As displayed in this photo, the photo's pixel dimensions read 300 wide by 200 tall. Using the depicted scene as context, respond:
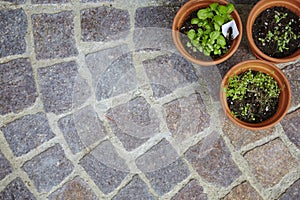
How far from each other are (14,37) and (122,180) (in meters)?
1.07

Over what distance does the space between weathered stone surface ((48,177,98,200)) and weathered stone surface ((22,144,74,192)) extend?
0.05 metres

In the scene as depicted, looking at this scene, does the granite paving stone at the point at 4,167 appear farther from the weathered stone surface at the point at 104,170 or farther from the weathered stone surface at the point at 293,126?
the weathered stone surface at the point at 293,126

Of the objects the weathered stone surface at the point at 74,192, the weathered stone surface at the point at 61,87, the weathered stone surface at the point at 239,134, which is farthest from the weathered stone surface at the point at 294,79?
the weathered stone surface at the point at 74,192

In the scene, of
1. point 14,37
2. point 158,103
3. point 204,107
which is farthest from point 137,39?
point 14,37

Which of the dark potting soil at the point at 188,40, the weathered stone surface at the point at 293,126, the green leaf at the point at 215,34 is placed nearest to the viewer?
the green leaf at the point at 215,34

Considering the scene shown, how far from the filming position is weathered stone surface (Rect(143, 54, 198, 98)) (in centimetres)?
258

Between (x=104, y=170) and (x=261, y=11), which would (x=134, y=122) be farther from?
(x=261, y=11)

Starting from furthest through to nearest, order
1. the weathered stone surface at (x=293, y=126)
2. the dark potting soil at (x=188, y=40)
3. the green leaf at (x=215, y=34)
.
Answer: the weathered stone surface at (x=293, y=126)
the dark potting soil at (x=188, y=40)
the green leaf at (x=215, y=34)

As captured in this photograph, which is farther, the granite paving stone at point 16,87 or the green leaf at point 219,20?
the granite paving stone at point 16,87

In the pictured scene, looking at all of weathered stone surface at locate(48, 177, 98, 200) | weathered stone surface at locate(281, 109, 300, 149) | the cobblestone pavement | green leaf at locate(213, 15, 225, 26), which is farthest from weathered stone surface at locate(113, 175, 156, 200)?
green leaf at locate(213, 15, 225, 26)

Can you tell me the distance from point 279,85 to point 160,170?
0.85m

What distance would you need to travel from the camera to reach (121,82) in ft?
8.44

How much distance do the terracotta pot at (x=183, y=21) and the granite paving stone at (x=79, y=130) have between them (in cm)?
68

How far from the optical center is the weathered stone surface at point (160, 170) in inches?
99.9
